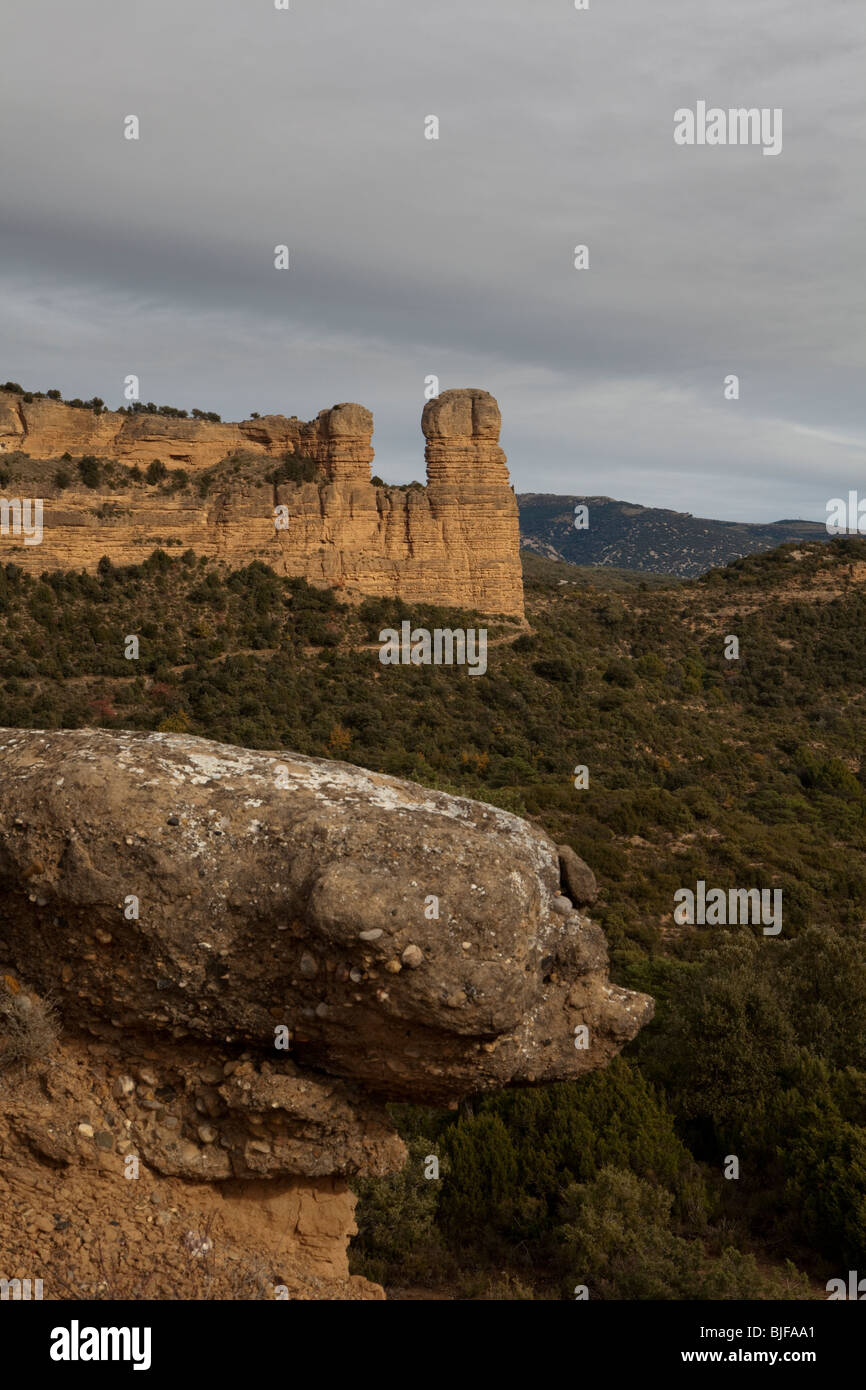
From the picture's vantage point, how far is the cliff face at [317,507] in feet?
109

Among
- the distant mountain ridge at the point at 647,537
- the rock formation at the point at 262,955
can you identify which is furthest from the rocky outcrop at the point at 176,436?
the distant mountain ridge at the point at 647,537

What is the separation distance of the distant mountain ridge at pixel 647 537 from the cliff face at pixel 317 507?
69.3 meters

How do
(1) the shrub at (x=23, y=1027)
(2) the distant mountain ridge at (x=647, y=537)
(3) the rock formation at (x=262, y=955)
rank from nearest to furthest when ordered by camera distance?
(3) the rock formation at (x=262, y=955) → (1) the shrub at (x=23, y=1027) → (2) the distant mountain ridge at (x=647, y=537)

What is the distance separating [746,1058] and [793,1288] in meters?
3.99

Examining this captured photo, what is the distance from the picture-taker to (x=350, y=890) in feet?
14.2

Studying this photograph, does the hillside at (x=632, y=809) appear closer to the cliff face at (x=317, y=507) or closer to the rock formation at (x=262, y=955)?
the cliff face at (x=317, y=507)

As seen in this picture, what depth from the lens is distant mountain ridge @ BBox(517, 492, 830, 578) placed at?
10931 centimetres

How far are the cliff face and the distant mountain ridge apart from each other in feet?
227

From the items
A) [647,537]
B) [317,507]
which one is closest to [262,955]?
[317,507]

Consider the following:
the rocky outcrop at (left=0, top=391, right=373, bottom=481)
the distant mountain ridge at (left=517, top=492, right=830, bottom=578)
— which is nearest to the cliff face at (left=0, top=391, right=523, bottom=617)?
the rocky outcrop at (left=0, top=391, right=373, bottom=481)

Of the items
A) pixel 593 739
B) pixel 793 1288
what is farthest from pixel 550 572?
pixel 793 1288

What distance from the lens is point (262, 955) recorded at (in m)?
4.62

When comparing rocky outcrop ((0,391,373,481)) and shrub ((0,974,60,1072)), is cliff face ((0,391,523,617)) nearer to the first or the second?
rocky outcrop ((0,391,373,481))

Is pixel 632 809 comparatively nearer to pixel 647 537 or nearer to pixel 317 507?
pixel 317 507
